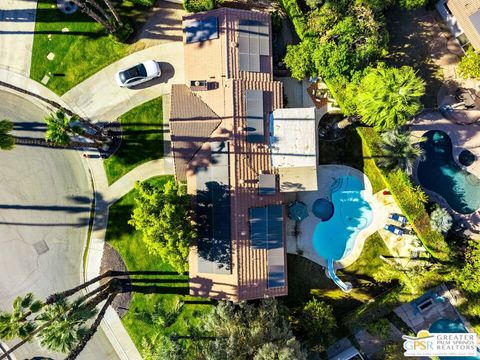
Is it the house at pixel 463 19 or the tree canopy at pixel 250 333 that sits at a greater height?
the house at pixel 463 19

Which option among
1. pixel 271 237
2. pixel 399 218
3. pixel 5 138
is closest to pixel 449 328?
pixel 399 218

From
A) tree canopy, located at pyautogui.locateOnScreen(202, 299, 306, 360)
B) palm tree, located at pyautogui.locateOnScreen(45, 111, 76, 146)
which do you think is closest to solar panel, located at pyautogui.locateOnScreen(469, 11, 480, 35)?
tree canopy, located at pyautogui.locateOnScreen(202, 299, 306, 360)

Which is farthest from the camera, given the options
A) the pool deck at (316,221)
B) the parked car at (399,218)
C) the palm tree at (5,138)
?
the pool deck at (316,221)

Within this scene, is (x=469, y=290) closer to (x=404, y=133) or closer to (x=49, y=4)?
(x=404, y=133)

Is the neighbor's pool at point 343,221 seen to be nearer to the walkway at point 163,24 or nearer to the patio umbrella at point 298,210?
the patio umbrella at point 298,210

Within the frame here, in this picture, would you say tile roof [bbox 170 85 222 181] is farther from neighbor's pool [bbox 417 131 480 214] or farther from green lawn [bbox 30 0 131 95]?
neighbor's pool [bbox 417 131 480 214]

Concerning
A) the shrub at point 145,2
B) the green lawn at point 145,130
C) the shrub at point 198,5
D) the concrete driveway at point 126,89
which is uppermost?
the shrub at point 145,2

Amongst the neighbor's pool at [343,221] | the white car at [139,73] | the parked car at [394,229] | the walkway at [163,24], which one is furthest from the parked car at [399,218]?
the walkway at [163,24]
